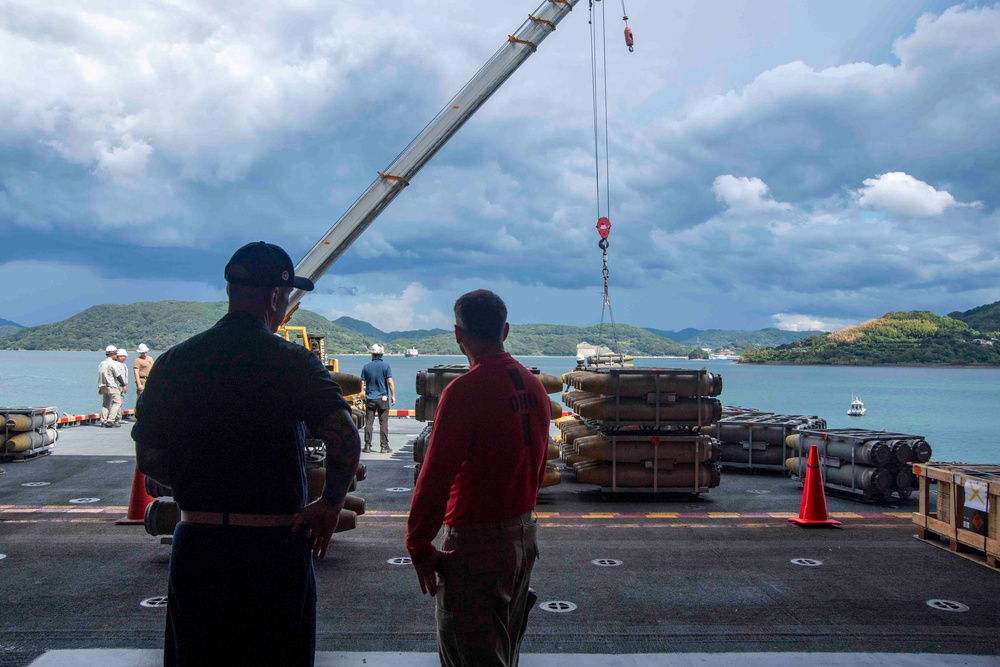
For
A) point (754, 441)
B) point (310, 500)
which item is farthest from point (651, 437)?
point (310, 500)

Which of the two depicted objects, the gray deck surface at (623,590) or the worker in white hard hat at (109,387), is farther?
the worker in white hard hat at (109,387)

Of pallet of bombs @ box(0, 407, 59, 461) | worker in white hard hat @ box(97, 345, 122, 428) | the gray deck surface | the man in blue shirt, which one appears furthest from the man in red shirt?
worker in white hard hat @ box(97, 345, 122, 428)

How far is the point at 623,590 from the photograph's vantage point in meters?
6.55

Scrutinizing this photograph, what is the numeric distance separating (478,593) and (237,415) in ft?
4.10

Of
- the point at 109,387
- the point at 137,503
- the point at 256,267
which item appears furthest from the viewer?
the point at 109,387

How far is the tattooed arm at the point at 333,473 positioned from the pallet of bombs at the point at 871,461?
9.99 meters

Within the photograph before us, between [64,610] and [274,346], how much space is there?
4.41m

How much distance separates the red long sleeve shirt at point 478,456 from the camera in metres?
3.15

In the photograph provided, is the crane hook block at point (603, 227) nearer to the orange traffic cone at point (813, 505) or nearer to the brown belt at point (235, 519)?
the orange traffic cone at point (813, 505)

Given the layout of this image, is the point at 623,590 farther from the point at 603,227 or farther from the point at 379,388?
the point at 603,227

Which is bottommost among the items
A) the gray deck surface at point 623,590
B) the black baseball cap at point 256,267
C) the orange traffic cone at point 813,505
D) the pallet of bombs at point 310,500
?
the gray deck surface at point 623,590

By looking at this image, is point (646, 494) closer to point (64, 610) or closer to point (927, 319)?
point (64, 610)

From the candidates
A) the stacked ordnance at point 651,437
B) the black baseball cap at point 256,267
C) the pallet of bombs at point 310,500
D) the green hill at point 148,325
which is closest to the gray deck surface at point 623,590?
the stacked ordnance at point 651,437

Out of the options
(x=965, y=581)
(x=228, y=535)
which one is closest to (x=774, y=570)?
(x=965, y=581)
